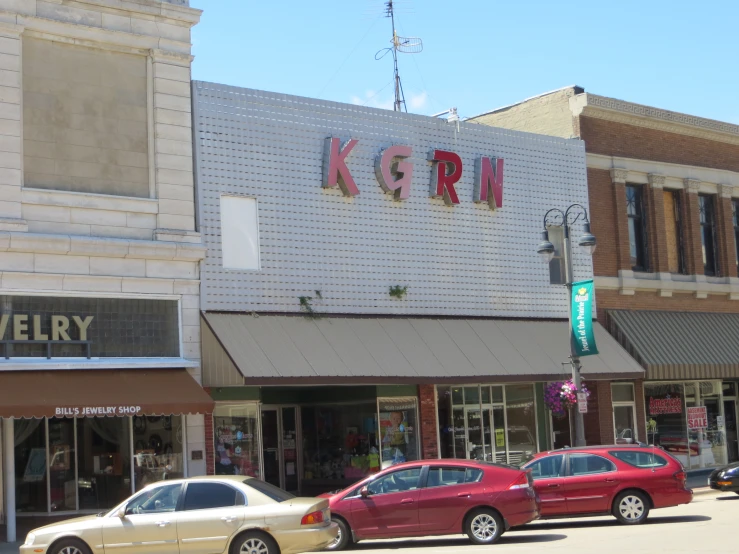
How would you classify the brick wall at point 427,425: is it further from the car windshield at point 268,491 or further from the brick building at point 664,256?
the car windshield at point 268,491

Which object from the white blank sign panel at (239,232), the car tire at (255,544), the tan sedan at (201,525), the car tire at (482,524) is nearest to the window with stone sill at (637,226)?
the white blank sign panel at (239,232)

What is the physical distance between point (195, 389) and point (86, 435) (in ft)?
7.85

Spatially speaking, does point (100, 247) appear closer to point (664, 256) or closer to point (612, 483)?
point (612, 483)

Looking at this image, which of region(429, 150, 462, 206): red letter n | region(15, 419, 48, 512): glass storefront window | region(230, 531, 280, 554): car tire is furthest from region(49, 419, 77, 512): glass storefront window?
region(429, 150, 462, 206): red letter n

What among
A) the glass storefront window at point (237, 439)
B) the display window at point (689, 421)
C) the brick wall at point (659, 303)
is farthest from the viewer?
the display window at point (689, 421)

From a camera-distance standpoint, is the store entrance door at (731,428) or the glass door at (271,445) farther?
the store entrance door at (731,428)

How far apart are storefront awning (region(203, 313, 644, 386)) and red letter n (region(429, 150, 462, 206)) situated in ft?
10.4

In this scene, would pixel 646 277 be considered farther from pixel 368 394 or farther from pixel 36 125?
pixel 36 125

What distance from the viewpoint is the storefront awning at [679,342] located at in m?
29.4

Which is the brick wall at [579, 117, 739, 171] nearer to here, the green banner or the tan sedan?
the green banner

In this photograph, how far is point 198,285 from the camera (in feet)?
73.1

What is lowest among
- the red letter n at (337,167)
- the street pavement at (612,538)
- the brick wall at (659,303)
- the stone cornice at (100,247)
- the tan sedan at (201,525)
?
the street pavement at (612,538)

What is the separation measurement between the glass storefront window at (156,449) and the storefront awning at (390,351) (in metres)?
1.30

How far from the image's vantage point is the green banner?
947 inches
